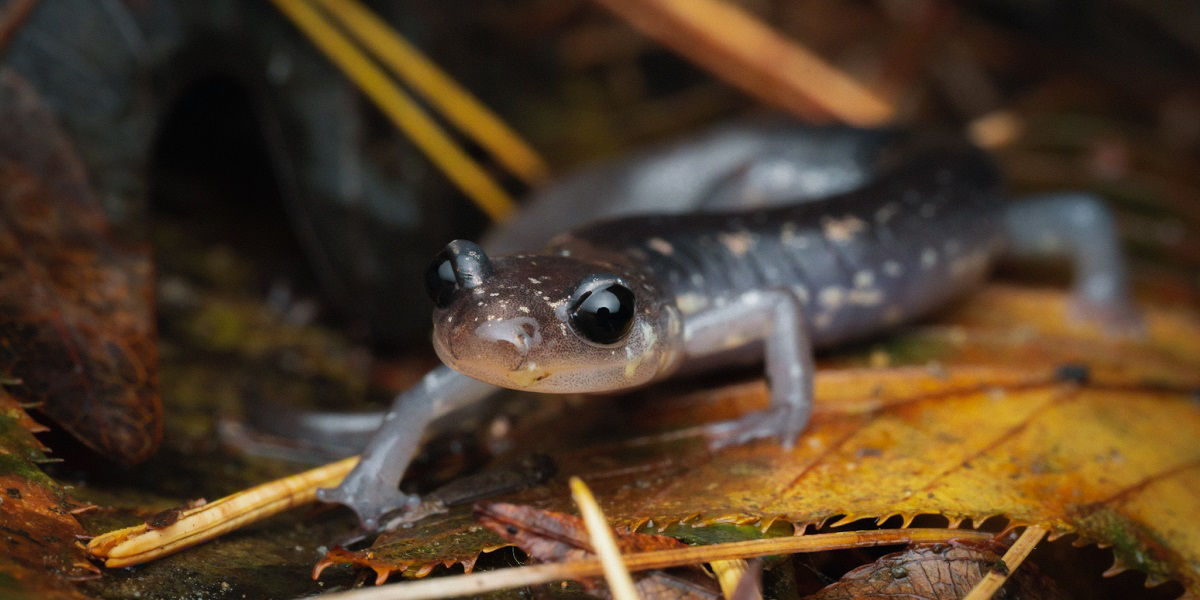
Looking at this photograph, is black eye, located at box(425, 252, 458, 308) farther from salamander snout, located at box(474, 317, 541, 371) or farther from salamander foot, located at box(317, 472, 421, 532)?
salamander foot, located at box(317, 472, 421, 532)

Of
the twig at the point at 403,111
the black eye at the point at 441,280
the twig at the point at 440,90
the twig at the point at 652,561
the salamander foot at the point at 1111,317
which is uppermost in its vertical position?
the twig at the point at 440,90

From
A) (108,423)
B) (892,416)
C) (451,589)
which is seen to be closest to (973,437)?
(892,416)

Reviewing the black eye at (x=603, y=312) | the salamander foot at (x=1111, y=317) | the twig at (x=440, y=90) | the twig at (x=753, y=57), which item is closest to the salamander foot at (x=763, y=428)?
the black eye at (x=603, y=312)

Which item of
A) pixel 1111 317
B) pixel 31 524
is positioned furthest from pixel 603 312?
pixel 1111 317

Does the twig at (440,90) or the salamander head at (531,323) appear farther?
the twig at (440,90)

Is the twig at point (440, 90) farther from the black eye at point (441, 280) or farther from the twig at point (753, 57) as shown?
the black eye at point (441, 280)

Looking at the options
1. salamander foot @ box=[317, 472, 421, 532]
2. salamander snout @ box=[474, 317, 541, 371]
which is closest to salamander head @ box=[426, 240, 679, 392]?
salamander snout @ box=[474, 317, 541, 371]

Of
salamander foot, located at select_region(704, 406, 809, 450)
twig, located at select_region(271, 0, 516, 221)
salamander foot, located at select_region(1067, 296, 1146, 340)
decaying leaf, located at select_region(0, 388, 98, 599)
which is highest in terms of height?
twig, located at select_region(271, 0, 516, 221)

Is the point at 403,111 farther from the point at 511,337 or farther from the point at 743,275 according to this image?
the point at 511,337
